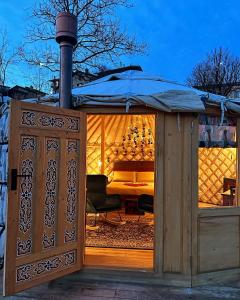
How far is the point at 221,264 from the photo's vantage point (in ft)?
11.6

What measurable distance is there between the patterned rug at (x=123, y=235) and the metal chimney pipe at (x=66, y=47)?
199 cm

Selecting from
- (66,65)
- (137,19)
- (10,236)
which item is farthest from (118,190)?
(137,19)

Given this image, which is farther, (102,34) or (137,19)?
(137,19)

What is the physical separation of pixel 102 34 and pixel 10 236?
8.40 m

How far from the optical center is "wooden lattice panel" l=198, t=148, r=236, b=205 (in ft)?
11.7

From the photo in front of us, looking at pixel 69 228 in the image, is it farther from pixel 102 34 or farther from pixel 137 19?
pixel 137 19

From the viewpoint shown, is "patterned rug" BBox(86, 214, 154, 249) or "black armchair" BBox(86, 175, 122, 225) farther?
"black armchair" BBox(86, 175, 122, 225)

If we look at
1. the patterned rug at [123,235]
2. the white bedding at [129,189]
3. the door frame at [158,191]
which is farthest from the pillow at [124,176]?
the door frame at [158,191]

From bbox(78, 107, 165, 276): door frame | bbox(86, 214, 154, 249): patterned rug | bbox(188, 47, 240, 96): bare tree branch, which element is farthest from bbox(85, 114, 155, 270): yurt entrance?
bbox(188, 47, 240, 96): bare tree branch

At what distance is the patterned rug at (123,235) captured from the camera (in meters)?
4.47

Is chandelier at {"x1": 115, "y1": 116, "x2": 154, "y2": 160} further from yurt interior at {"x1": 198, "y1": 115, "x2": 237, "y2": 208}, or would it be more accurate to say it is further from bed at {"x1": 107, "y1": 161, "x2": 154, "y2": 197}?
yurt interior at {"x1": 198, "y1": 115, "x2": 237, "y2": 208}

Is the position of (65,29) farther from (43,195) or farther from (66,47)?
(43,195)

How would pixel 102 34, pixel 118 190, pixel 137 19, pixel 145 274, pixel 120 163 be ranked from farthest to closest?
1. pixel 137 19
2. pixel 102 34
3. pixel 120 163
4. pixel 118 190
5. pixel 145 274

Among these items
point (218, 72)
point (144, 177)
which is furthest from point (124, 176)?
point (218, 72)
